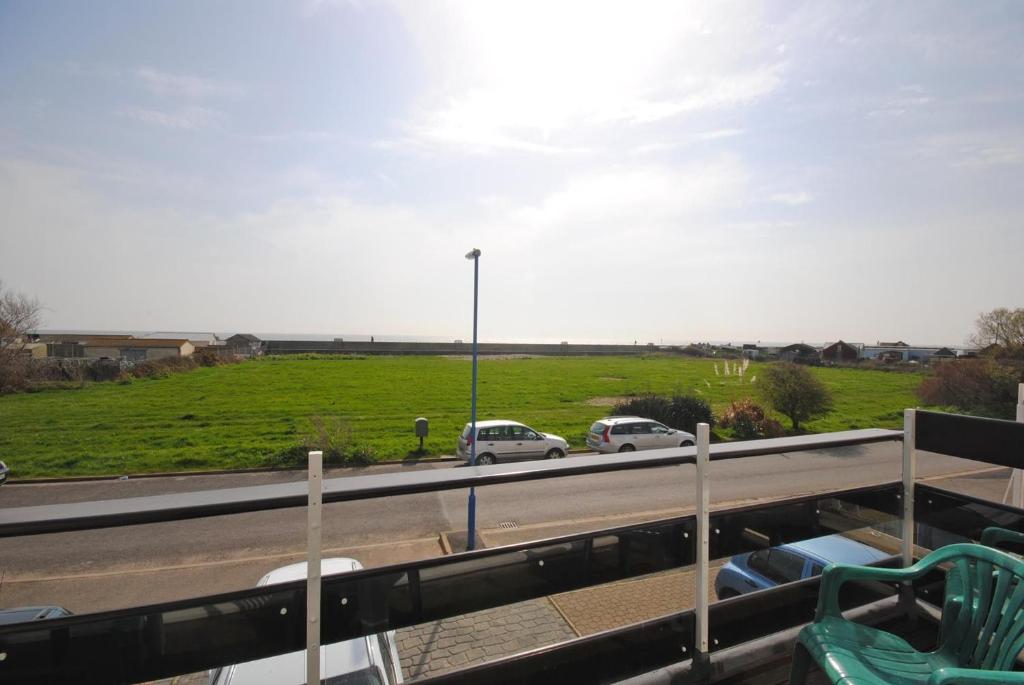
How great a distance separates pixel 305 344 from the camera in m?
89.2

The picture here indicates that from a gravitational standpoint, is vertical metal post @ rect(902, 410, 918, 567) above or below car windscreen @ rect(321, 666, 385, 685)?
above

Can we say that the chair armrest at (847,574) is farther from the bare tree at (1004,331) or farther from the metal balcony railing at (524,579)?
the bare tree at (1004,331)

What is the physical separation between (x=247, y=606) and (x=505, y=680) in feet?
3.19

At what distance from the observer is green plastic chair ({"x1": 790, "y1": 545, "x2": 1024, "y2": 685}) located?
1604mm

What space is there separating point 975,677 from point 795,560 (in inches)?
74.4

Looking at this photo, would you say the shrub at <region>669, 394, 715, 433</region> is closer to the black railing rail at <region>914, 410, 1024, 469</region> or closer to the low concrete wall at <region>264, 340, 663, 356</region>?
the black railing rail at <region>914, 410, 1024, 469</region>

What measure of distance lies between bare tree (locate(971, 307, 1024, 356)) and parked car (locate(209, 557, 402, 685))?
1070 inches

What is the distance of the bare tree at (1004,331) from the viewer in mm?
20969

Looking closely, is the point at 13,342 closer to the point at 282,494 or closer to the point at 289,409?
the point at 289,409

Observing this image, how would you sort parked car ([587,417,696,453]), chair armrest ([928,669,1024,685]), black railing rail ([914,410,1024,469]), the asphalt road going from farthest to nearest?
parked car ([587,417,696,453]) → the asphalt road → black railing rail ([914,410,1024,469]) → chair armrest ([928,669,1024,685])

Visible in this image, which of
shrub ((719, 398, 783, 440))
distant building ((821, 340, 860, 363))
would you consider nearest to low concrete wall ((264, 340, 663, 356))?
distant building ((821, 340, 860, 363))

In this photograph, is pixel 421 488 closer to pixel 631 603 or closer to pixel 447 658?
pixel 447 658

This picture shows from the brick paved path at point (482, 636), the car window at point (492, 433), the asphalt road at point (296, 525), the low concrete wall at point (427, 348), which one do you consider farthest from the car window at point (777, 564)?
the low concrete wall at point (427, 348)

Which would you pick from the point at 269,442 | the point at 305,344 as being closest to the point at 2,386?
the point at 269,442
